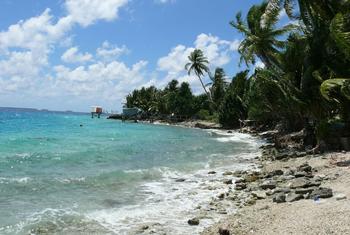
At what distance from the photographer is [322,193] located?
35.9 ft

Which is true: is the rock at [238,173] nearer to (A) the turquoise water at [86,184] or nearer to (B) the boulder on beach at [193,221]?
(A) the turquoise water at [86,184]

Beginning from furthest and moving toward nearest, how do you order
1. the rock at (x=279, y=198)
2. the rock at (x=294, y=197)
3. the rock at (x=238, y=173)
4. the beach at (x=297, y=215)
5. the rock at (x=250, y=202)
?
1. the rock at (x=238, y=173)
2. the rock at (x=250, y=202)
3. the rock at (x=279, y=198)
4. the rock at (x=294, y=197)
5. the beach at (x=297, y=215)

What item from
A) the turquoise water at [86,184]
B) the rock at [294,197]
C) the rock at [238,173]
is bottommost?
the turquoise water at [86,184]

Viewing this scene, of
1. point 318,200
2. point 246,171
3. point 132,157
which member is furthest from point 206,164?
point 318,200

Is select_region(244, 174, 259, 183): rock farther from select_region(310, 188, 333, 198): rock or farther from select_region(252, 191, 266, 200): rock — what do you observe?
select_region(310, 188, 333, 198): rock

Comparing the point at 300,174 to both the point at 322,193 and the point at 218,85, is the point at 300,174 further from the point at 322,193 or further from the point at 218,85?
the point at 218,85

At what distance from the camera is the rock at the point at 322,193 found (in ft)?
35.3

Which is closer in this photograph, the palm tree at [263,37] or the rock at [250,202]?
the rock at [250,202]

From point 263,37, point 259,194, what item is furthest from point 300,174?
point 263,37

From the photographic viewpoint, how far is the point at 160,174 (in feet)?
63.6

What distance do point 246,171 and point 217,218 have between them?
8.20 metres

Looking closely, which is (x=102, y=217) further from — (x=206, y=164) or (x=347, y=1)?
(x=347, y=1)

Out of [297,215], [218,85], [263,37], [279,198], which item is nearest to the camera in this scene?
[297,215]

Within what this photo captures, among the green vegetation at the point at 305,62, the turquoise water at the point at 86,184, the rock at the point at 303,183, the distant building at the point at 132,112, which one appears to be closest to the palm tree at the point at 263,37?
the green vegetation at the point at 305,62
